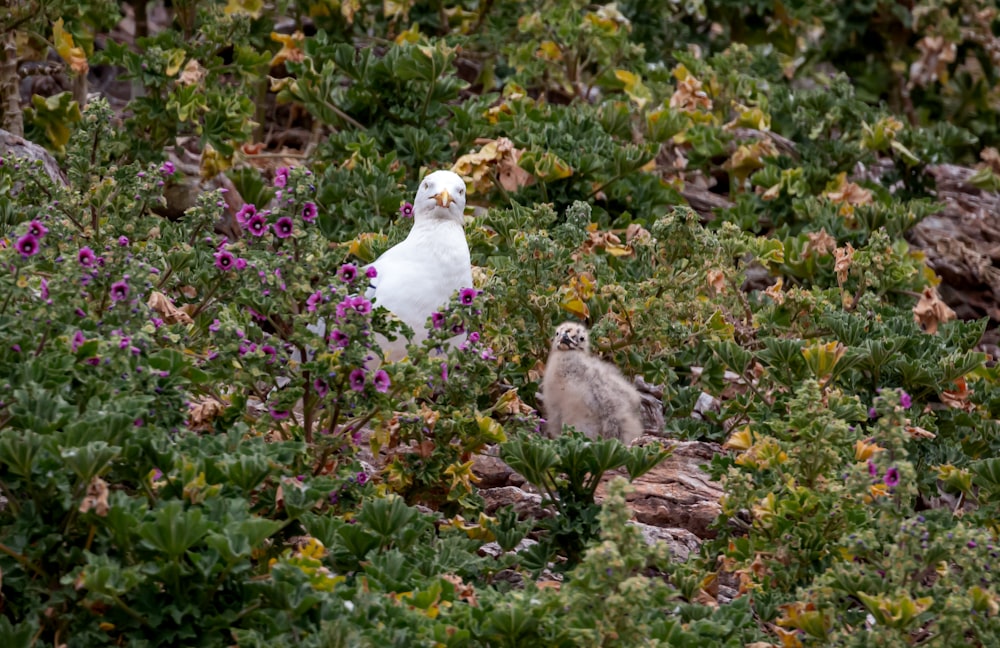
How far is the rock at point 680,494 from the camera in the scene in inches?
247

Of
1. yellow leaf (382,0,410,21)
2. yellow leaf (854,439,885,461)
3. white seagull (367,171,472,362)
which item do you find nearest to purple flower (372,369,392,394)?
white seagull (367,171,472,362)

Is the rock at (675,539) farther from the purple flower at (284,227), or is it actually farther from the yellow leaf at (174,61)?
the yellow leaf at (174,61)

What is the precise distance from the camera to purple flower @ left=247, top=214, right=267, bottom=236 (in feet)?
18.5

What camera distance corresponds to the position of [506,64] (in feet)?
32.9

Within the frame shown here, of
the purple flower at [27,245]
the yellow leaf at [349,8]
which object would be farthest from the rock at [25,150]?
the purple flower at [27,245]

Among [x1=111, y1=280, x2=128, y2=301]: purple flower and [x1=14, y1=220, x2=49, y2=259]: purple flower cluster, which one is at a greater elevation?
[x1=14, y1=220, x2=49, y2=259]: purple flower cluster

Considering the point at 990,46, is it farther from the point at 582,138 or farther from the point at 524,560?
the point at 524,560

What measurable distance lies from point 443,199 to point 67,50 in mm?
2584

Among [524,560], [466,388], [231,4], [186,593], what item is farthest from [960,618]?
[231,4]

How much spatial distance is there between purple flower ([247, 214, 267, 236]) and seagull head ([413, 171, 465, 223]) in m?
1.13

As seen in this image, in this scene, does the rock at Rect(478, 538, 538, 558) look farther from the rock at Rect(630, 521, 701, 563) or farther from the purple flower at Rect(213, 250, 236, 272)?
the purple flower at Rect(213, 250, 236, 272)

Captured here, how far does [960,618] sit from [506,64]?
19.5 ft

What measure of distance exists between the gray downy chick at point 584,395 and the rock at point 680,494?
0.40 feet

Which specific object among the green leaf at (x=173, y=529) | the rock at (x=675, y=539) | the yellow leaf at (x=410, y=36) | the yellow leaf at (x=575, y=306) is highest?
the yellow leaf at (x=410, y=36)
